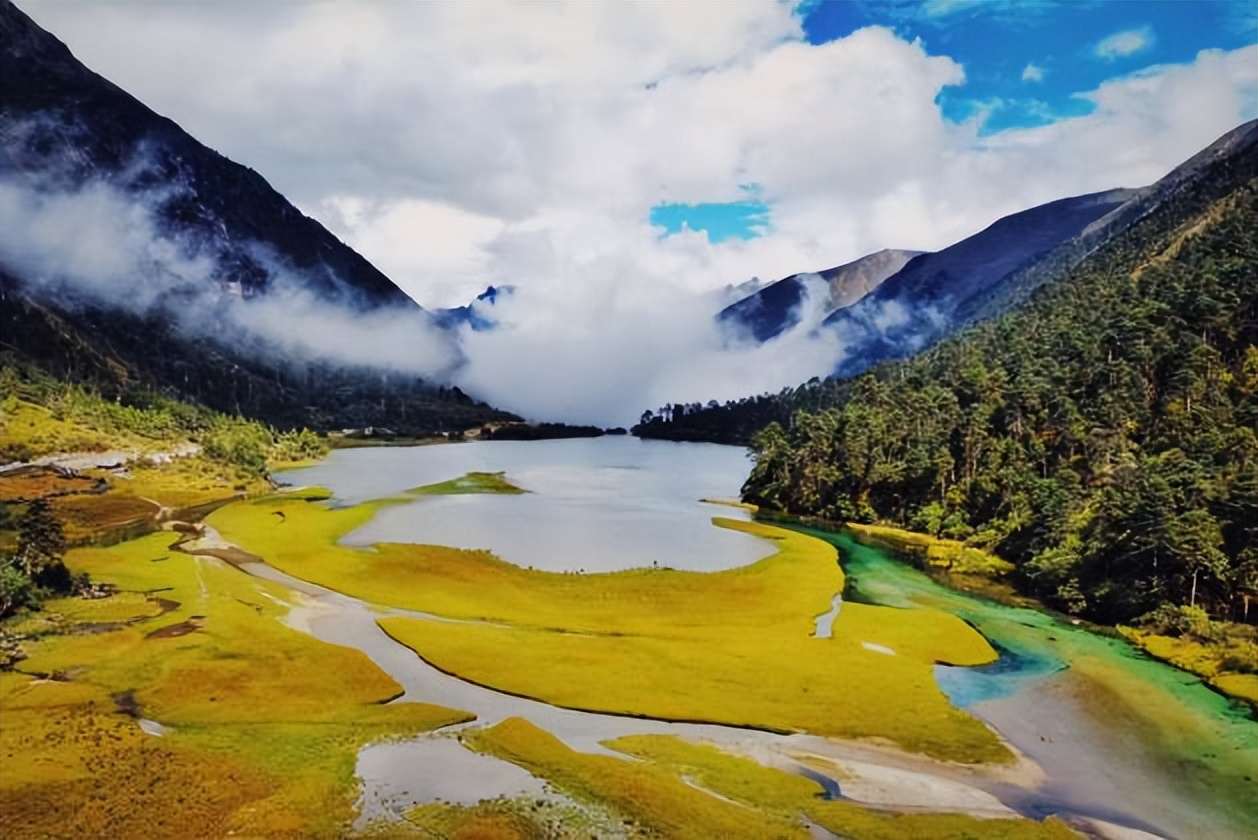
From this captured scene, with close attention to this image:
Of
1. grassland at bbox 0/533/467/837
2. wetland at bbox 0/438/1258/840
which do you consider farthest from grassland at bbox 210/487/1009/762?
grassland at bbox 0/533/467/837

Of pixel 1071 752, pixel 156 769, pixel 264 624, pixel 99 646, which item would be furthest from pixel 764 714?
pixel 99 646

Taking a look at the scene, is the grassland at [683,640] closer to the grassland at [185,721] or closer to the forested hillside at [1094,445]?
the grassland at [185,721]

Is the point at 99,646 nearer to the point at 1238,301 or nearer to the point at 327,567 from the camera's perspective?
the point at 327,567

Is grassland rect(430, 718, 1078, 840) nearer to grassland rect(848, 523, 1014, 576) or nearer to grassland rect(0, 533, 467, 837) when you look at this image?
grassland rect(0, 533, 467, 837)

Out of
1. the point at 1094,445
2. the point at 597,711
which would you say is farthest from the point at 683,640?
the point at 1094,445

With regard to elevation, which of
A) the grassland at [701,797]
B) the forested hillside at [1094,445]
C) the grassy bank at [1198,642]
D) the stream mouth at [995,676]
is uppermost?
the forested hillside at [1094,445]

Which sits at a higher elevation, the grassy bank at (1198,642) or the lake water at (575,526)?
the grassy bank at (1198,642)

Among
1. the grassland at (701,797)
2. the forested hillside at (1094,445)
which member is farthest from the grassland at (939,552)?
the grassland at (701,797)
